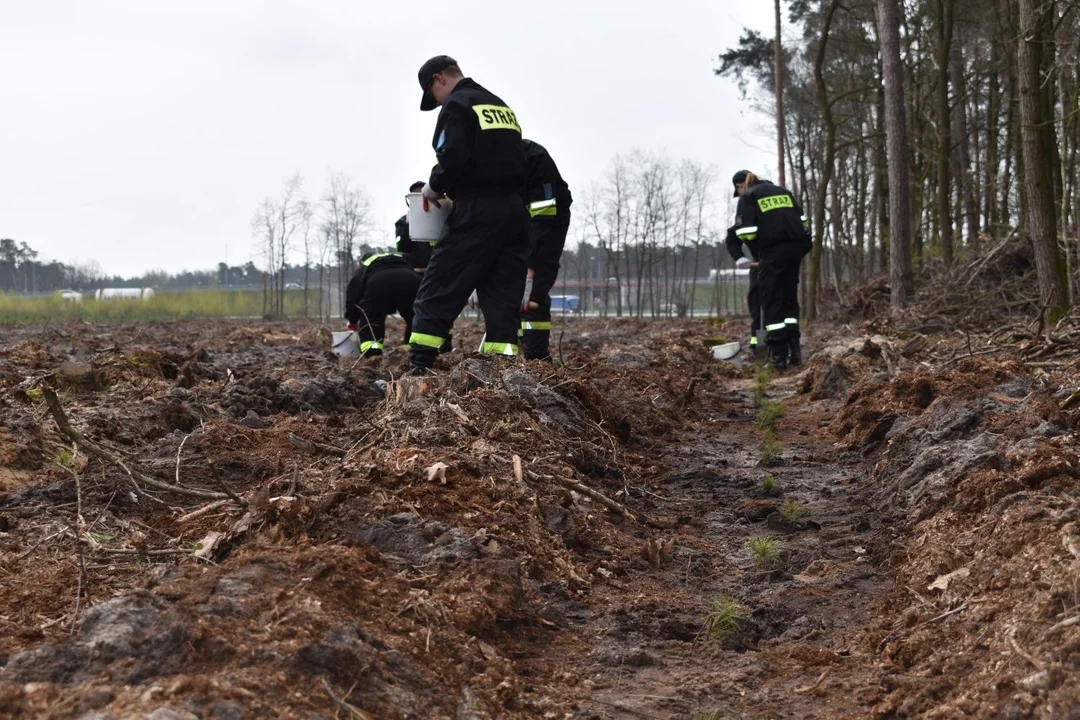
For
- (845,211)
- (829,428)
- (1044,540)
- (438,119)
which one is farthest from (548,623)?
(845,211)

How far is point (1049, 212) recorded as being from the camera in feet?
30.3

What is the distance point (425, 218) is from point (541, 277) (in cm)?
187

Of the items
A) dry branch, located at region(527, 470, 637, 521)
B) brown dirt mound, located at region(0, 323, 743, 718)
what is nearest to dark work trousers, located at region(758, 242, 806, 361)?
brown dirt mound, located at region(0, 323, 743, 718)

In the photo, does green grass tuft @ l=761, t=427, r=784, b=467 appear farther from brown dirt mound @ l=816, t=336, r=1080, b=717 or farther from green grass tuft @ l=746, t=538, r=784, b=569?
green grass tuft @ l=746, t=538, r=784, b=569

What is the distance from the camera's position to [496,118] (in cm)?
716

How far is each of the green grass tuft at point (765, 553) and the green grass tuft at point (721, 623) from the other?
659mm

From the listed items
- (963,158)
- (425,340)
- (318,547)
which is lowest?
(318,547)

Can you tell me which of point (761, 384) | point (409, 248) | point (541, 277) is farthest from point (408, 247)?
point (761, 384)

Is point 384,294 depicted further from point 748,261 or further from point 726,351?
point 726,351

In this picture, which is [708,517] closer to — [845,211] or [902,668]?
[902,668]

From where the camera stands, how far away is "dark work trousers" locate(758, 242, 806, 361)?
11914mm

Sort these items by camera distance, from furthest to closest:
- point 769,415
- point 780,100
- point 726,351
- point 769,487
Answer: point 780,100, point 726,351, point 769,415, point 769,487

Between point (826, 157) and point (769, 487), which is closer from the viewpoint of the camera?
point (769, 487)

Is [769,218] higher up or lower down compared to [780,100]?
lower down
